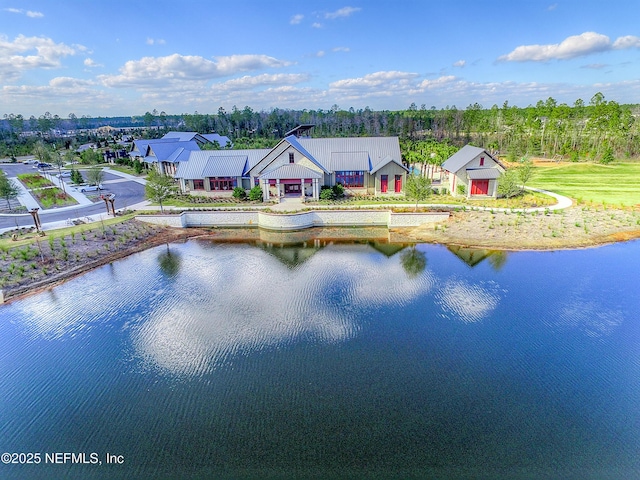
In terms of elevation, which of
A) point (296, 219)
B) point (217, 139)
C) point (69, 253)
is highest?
point (217, 139)

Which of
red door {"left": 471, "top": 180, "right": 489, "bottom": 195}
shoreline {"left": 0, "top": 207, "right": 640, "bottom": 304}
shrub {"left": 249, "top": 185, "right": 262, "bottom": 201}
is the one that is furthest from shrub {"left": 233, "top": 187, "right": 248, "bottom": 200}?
red door {"left": 471, "top": 180, "right": 489, "bottom": 195}

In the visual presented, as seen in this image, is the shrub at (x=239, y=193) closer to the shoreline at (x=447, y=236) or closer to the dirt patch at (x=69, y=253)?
the shoreline at (x=447, y=236)

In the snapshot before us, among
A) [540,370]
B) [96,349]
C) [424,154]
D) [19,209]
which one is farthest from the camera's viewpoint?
[424,154]

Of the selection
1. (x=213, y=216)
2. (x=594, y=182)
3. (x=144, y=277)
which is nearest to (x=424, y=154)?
(x=594, y=182)

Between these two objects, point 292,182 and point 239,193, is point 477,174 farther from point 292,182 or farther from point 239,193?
point 239,193

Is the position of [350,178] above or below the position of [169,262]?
above

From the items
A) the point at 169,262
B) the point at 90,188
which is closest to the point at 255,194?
the point at 169,262

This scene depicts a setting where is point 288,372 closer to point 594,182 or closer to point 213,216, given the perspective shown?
point 213,216

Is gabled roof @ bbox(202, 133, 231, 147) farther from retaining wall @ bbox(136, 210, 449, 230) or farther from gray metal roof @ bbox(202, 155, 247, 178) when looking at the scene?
retaining wall @ bbox(136, 210, 449, 230)
